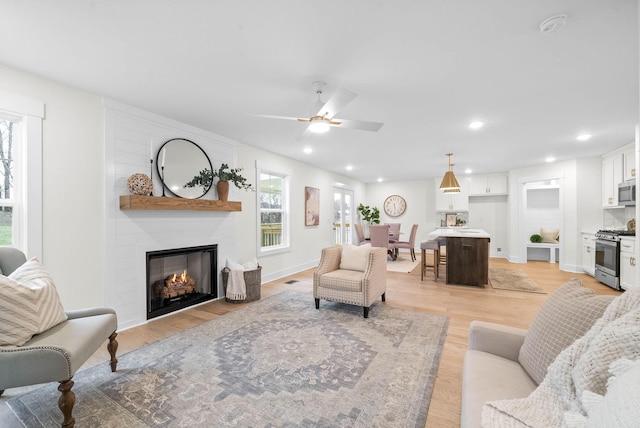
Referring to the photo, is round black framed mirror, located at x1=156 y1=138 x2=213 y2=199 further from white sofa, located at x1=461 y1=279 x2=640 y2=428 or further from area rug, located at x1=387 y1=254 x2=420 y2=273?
area rug, located at x1=387 y1=254 x2=420 y2=273

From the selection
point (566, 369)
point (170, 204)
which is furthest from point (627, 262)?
point (170, 204)

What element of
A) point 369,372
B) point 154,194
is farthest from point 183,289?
point 369,372

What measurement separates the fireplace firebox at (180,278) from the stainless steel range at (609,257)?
239 inches

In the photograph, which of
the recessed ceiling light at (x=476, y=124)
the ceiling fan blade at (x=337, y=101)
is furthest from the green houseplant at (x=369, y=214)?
the ceiling fan blade at (x=337, y=101)

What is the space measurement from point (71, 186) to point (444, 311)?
419cm

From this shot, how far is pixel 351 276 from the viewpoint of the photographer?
3309mm

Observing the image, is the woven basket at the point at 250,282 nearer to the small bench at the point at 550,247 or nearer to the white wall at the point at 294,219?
the white wall at the point at 294,219

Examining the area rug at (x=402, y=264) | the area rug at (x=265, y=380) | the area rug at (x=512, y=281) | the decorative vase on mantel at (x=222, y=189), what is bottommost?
the area rug at (x=402, y=264)

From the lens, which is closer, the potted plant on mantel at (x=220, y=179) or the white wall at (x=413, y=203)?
the potted plant on mantel at (x=220, y=179)

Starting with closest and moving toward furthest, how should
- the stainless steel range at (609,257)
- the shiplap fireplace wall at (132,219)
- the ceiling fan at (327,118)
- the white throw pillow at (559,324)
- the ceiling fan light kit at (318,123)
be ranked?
1. the white throw pillow at (559,324)
2. the ceiling fan at (327,118)
3. the ceiling fan light kit at (318,123)
4. the shiplap fireplace wall at (132,219)
5. the stainless steel range at (609,257)

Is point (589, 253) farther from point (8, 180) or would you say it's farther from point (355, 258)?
point (8, 180)

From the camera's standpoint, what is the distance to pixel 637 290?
0.99m

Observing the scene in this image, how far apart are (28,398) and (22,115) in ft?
7.03

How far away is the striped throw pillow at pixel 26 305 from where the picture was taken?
144 cm
